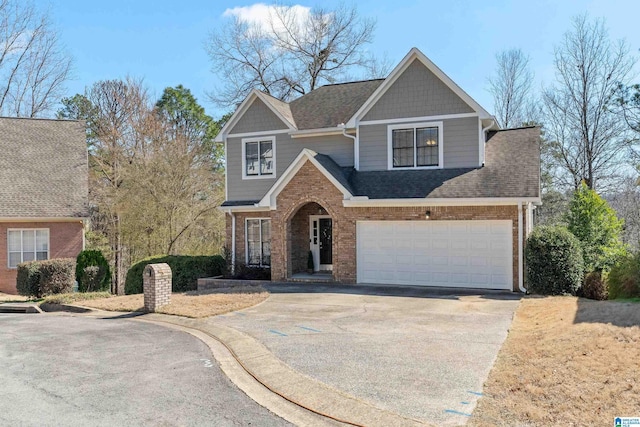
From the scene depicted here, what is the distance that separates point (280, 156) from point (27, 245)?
12.6 m

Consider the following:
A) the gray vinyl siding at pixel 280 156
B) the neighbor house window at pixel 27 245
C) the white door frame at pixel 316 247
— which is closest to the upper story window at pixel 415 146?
the gray vinyl siding at pixel 280 156

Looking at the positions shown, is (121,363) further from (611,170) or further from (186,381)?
(611,170)

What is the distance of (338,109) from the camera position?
838 inches

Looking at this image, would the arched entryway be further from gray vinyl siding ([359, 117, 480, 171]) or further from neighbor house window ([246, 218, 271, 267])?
gray vinyl siding ([359, 117, 480, 171])

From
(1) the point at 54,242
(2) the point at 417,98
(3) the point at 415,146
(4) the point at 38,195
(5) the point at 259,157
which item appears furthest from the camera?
(4) the point at 38,195

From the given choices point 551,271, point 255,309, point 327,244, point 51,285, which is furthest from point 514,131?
point 51,285

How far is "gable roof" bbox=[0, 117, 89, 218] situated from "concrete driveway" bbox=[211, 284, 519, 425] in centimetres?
1378

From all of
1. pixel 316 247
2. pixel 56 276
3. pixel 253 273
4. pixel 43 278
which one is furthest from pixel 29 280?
pixel 316 247

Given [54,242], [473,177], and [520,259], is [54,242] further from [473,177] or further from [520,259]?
[520,259]

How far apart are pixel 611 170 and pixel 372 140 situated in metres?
18.1

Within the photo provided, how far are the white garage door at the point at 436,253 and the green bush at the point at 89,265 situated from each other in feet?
37.9

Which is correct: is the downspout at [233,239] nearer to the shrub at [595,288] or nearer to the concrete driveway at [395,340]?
the concrete driveway at [395,340]

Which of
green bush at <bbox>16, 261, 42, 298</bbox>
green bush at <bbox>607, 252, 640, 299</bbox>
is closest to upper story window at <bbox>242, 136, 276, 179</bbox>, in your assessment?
green bush at <bbox>16, 261, 42, 298</bbox>

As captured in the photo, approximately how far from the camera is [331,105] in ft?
71.7
